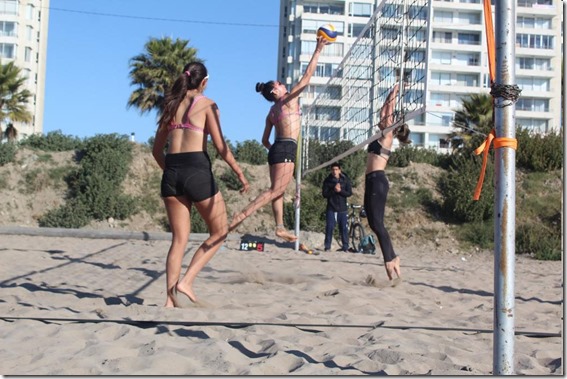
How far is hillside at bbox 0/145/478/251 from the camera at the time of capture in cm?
1888

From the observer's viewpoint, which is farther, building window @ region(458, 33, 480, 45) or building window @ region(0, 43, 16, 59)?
building window @ region(458, 33, 480, 45)

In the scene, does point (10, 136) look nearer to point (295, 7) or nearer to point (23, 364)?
point (23, 364)

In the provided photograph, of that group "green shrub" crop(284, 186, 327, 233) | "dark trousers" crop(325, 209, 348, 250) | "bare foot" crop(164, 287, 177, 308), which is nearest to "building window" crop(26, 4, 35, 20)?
"green shrub" crop(284, 186, 327, 233)

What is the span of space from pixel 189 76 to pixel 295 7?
5735cm

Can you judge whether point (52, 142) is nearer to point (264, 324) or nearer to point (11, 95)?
point (11, 95)

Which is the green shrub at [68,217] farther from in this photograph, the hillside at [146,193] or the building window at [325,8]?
the building window at [325,8]

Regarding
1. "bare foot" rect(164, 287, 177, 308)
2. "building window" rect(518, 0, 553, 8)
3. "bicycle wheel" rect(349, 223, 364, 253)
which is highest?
"building window" rect(518, 0, 553, 8)

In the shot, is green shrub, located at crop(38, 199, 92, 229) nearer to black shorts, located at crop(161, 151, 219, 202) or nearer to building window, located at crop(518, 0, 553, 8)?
black shorts, located at crop(161, 151, 219, 202)

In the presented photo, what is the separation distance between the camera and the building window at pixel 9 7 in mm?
55000

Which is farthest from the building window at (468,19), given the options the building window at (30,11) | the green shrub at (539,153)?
the green shrub at (539,153)

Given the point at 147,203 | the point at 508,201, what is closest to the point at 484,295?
the point at 508,201

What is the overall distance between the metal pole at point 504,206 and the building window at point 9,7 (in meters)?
58.7

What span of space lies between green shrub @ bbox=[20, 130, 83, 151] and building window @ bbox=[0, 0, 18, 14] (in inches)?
1400

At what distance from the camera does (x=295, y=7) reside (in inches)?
2357
